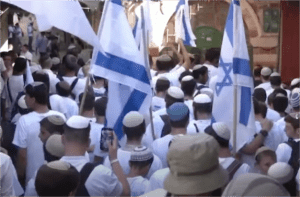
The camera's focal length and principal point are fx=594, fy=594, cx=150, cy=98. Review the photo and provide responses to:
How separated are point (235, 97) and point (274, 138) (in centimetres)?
57

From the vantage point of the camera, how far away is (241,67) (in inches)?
246

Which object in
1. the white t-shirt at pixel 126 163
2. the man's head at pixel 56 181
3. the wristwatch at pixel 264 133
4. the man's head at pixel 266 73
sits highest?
the man's head at pixel 56 181

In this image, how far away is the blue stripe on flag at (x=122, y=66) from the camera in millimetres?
5457

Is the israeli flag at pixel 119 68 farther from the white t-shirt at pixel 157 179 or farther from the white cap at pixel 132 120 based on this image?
the white t-shirt at pixel 157 179

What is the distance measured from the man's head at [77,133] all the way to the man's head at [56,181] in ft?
2.89

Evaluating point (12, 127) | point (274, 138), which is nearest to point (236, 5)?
point (274, 138)

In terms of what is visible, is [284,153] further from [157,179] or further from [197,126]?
[157,179]

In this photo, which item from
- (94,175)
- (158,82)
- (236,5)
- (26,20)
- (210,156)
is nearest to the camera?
→ (210,156)

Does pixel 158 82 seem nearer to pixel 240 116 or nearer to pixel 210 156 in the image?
pixel 240 116

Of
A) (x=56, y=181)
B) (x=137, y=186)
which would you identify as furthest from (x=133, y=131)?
(x=56, y=181)

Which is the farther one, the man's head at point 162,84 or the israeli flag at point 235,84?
the man's head at point 162,84

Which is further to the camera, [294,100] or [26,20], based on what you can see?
[26,20]

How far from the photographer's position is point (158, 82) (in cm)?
738

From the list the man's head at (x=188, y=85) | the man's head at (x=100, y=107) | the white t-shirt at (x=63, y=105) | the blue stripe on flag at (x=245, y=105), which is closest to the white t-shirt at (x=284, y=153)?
the blue stripe on flag at (x=245, y=105)
